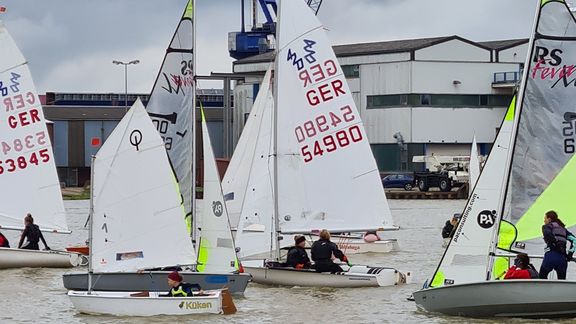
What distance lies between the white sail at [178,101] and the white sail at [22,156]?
5.60 meters

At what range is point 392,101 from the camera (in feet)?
275

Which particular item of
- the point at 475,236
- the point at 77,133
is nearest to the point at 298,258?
the point at 475,236

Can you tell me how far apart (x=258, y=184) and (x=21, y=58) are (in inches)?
272

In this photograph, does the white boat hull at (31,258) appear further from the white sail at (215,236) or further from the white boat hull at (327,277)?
the white sail at (215,236)

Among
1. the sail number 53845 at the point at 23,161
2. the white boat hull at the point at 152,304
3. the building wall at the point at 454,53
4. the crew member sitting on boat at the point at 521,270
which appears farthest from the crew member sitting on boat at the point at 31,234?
the building wall at the point at 454,53

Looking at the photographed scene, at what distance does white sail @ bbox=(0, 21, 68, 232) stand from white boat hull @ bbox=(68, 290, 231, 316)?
32.6ft

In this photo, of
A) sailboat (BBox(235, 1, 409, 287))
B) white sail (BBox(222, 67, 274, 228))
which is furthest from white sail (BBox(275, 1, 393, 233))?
white sail (BBox(222, 67, 274, 228))

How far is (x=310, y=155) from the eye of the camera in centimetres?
2553

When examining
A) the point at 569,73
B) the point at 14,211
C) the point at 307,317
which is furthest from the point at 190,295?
the point at 14,211

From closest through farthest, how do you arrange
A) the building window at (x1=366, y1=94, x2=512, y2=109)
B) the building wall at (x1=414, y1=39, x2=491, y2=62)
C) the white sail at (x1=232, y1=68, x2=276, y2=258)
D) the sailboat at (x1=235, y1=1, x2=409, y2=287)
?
the sailboat at (x1=235, y1=1, x2=409, y2=287), the white sail at (x1=232, y1=68, x2=276, y2=258), the building wall at (x1=414, y1=39, x2=491, y2=62), the building window at (x1=366, y1=94, x2=512, y2=109)

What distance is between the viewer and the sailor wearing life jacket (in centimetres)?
1825

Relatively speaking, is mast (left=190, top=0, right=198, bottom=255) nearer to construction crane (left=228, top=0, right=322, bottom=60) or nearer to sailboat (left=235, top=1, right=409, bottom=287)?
sailboat (left=235, top=1, right=409, bottom=287)

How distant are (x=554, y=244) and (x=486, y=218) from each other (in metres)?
1.39

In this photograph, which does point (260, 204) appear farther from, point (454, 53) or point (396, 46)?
point (396, 46)
